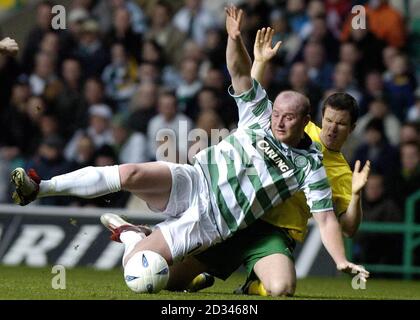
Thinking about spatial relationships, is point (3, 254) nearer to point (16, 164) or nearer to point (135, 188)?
point (16, 164)

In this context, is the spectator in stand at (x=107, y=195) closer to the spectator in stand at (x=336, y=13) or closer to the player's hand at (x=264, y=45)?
the spectator in stand at (x=336, y=13)

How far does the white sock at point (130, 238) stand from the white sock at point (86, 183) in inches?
32.9

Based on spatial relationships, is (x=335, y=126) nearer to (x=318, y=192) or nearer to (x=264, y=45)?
(x=318, y=192)

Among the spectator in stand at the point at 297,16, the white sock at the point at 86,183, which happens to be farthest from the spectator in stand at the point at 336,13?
the white sock at the point at 86,183

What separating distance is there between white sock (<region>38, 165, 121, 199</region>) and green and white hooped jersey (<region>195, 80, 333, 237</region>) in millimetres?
927

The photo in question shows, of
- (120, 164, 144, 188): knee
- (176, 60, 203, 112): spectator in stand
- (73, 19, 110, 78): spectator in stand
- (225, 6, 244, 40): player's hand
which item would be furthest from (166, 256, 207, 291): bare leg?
(73, 19, 110, 78): spectator in stand

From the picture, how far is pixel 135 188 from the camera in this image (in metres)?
9.21

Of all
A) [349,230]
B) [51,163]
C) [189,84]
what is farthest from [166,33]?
[349,230]

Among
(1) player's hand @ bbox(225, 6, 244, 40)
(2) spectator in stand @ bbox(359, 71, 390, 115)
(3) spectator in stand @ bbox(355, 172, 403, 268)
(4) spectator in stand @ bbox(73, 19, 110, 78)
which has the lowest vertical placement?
(3) spectator in stand @ bbox(355, 172, 403, 268)

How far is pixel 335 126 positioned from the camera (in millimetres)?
10008

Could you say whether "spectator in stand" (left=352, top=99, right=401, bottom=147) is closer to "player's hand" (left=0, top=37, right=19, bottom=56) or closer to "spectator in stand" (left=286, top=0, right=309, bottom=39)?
"spectator in stand" (left=286, top=0, right=309, bottom=39)

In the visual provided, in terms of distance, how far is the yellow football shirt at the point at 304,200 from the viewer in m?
10.1

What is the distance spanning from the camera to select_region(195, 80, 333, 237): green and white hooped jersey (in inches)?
374

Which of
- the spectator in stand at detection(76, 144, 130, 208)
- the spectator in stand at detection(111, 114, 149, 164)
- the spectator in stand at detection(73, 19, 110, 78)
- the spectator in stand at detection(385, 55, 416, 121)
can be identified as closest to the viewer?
the spectator in stand at detection(76, 144, 130, 208)
